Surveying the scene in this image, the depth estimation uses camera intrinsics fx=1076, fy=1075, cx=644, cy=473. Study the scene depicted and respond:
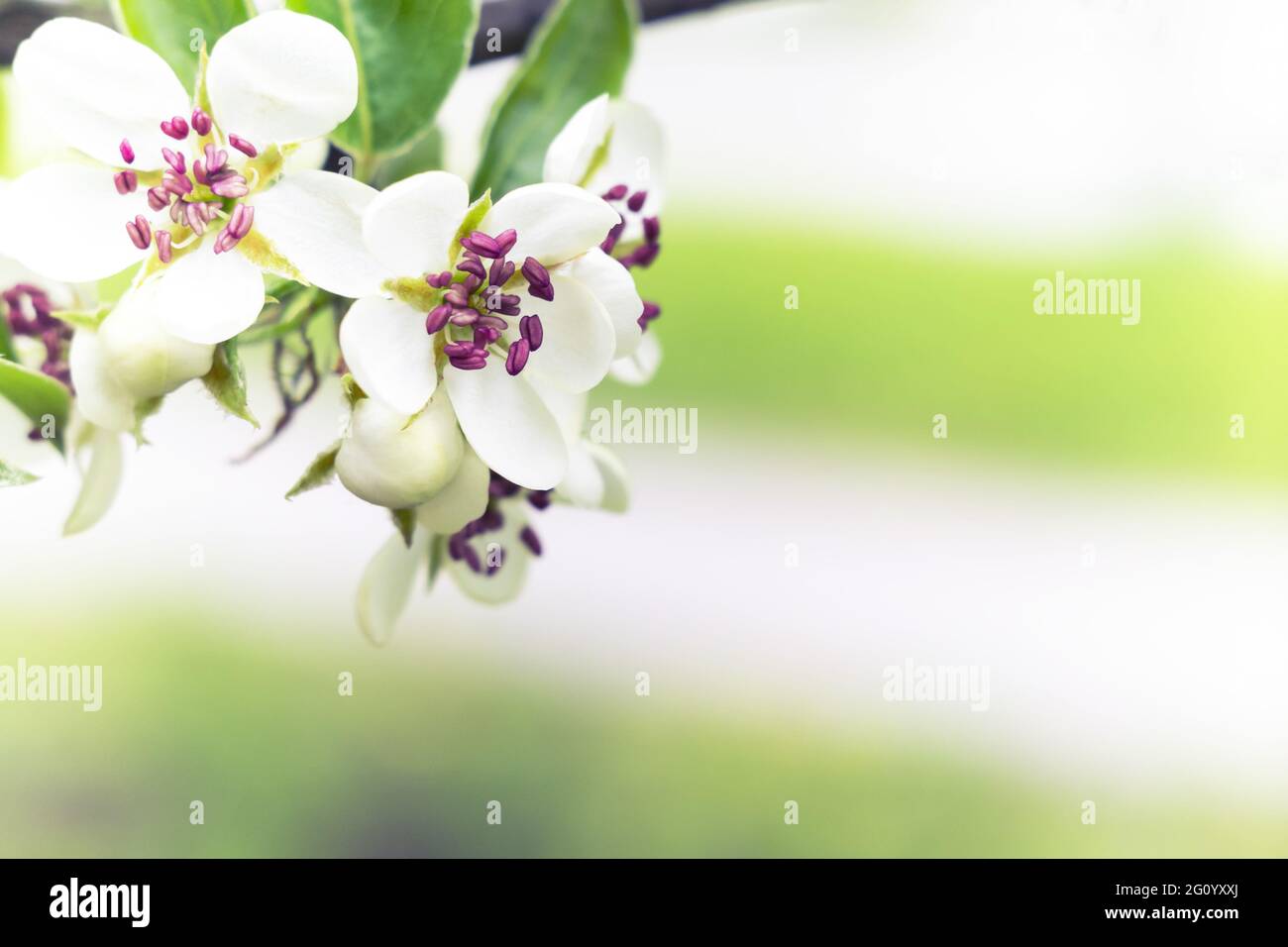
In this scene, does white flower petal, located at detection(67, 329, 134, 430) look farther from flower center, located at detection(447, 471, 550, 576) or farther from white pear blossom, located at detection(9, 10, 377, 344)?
flower center, located at detection(447, 471, 550, 576)

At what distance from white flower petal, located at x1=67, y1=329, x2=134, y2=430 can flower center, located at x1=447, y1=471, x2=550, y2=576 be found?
151 mm

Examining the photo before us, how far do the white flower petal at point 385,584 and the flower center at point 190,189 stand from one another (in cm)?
17

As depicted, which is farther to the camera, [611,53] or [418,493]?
[611,53]

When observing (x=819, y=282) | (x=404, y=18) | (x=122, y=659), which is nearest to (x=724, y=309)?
(x=819, y=282)

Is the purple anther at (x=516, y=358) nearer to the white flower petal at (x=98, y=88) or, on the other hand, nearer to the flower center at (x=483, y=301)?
the flower center at (x=483, y=301)

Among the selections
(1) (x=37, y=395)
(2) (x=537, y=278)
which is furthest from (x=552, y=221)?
(1) (x=37, y=395)

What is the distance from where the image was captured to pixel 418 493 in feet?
1.18

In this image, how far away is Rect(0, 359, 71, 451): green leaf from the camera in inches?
17.0

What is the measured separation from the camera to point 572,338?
386mm

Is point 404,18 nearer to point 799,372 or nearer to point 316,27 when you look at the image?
point 316,27

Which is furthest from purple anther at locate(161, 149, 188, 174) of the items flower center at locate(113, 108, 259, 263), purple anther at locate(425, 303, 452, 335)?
purple anther at locate(425, 303, 452, 335)

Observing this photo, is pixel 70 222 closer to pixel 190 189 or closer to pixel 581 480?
pixel 190 189

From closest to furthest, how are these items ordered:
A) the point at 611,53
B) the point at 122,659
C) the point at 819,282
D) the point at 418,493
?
the point at 418,493
the point at 611,53
the point at 122,659
the point at 819,282

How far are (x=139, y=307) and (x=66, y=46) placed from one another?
0.34 feet
